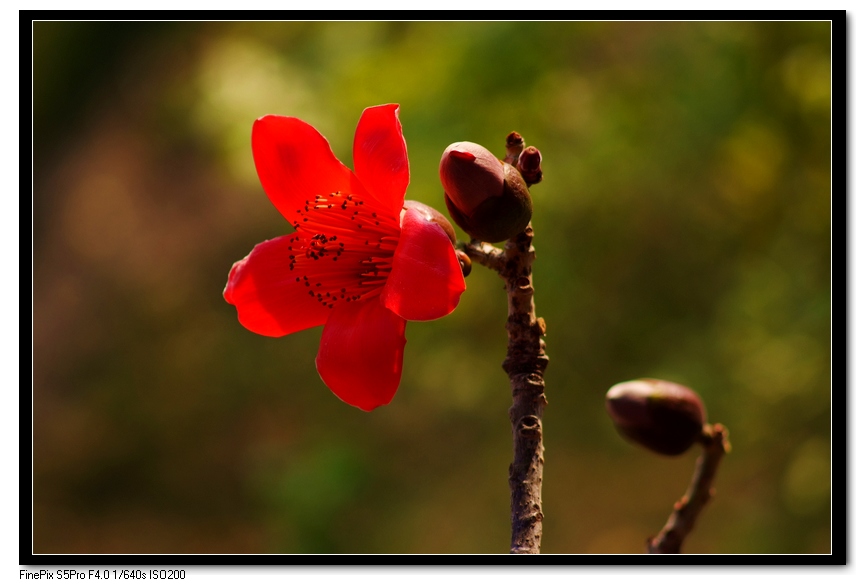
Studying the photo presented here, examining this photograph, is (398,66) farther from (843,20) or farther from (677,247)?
(843,20)

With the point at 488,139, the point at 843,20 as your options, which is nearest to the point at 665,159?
the point at 488,139

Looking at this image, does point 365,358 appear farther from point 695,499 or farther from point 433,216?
point 695,499

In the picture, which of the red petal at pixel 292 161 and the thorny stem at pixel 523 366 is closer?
the thorny stem at pixel 523 366

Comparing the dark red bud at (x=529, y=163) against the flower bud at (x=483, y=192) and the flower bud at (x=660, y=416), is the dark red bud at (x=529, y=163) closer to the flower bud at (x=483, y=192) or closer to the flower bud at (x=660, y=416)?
the flower bud at (x=483, y=192)

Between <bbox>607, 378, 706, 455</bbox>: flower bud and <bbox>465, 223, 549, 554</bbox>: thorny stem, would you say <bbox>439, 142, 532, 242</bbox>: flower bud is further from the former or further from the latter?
<bbox>607, 378, 706, 455</bbox>: flower bud

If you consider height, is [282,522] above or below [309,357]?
below

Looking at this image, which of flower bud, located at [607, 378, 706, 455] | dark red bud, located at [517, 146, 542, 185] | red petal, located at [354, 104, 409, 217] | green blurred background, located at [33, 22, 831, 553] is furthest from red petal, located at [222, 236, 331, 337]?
green blurred background, located at [33, 22, 831, 553]

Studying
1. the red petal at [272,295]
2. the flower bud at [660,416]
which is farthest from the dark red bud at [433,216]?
the flower bud at [660,416]
